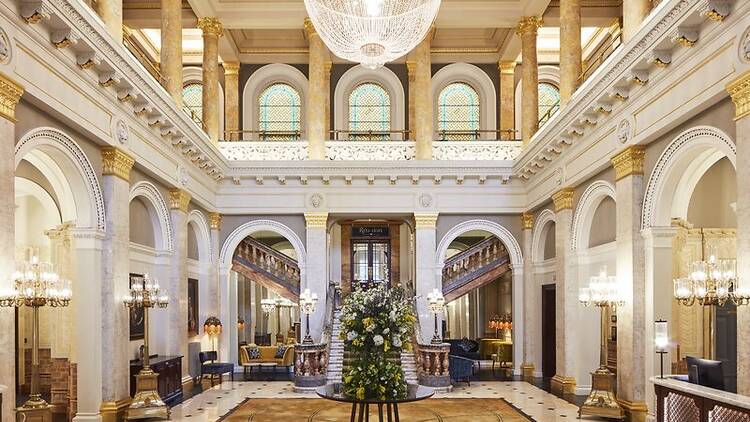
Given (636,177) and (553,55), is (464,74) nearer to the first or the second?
(553,55)

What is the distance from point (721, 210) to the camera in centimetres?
1264

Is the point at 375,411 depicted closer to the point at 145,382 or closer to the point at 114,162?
the point at 145,382

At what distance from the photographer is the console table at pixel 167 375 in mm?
12395

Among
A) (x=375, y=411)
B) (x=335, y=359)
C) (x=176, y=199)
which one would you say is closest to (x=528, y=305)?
(x=335, y=359)

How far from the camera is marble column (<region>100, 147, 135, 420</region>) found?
10.8 metres

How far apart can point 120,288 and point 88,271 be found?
2.37ft

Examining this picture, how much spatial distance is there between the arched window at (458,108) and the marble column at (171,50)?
8.84m

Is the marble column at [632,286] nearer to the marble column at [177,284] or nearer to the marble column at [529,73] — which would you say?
the marble column at [529,73]

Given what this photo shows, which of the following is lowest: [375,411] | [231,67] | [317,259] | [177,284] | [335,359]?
[375,411]

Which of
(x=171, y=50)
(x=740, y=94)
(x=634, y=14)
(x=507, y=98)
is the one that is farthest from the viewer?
(x=507, y=98)

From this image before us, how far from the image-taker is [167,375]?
13.4 meters

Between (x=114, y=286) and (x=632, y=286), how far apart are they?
764cm

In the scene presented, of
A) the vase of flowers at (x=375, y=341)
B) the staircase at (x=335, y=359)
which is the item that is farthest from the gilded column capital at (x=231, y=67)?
the vase of flowers at (x=375, y=341)

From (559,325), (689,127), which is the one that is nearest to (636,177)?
(689,127)
